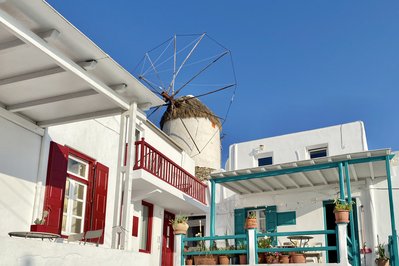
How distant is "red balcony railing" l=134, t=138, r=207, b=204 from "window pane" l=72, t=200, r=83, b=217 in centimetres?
202

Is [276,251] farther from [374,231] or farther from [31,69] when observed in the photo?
[31,69]

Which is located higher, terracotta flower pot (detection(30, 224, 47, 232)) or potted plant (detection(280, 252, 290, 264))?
terracotta flower pot (detection(30, 224, 47, 232))

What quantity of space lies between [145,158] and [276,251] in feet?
15.3

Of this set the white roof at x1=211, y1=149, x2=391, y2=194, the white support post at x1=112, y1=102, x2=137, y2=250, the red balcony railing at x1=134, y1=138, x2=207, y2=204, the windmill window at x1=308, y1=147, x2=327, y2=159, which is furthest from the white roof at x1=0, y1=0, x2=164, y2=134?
the windmill window at x1=308, y1=147, x2=327, y2=159

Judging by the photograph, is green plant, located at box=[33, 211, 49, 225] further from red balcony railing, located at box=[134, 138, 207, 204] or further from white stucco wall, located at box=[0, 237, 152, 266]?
red balcony railing, located at box=[134, 138, 207, 204]

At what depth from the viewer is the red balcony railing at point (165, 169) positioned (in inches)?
503

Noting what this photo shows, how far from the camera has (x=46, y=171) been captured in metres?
10.1

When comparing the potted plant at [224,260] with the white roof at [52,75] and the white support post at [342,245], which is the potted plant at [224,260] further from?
the white roof at [52,75]

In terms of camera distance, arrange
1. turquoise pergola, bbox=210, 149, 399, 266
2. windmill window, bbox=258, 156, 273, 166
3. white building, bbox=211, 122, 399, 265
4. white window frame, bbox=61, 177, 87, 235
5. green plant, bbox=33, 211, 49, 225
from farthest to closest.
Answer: windmill window, bbox=258, 156, 273, 166 < white building, bbox=211, 122, 399, 265 < turquoise pergola, bbox=210, 149, 399, 266 < white window frame, bbox=61, 177, 87, 235 < green plant, bbox=33, 211, 49, 225

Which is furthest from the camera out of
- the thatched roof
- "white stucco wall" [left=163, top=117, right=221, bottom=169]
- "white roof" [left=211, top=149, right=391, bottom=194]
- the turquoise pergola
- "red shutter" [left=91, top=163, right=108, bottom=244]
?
the thatched roof

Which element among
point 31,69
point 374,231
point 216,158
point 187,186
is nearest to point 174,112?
point 216,158

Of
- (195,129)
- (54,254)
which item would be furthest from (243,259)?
(195,129)

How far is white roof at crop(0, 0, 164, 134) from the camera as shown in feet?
21.5

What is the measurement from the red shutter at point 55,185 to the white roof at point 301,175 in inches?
201
